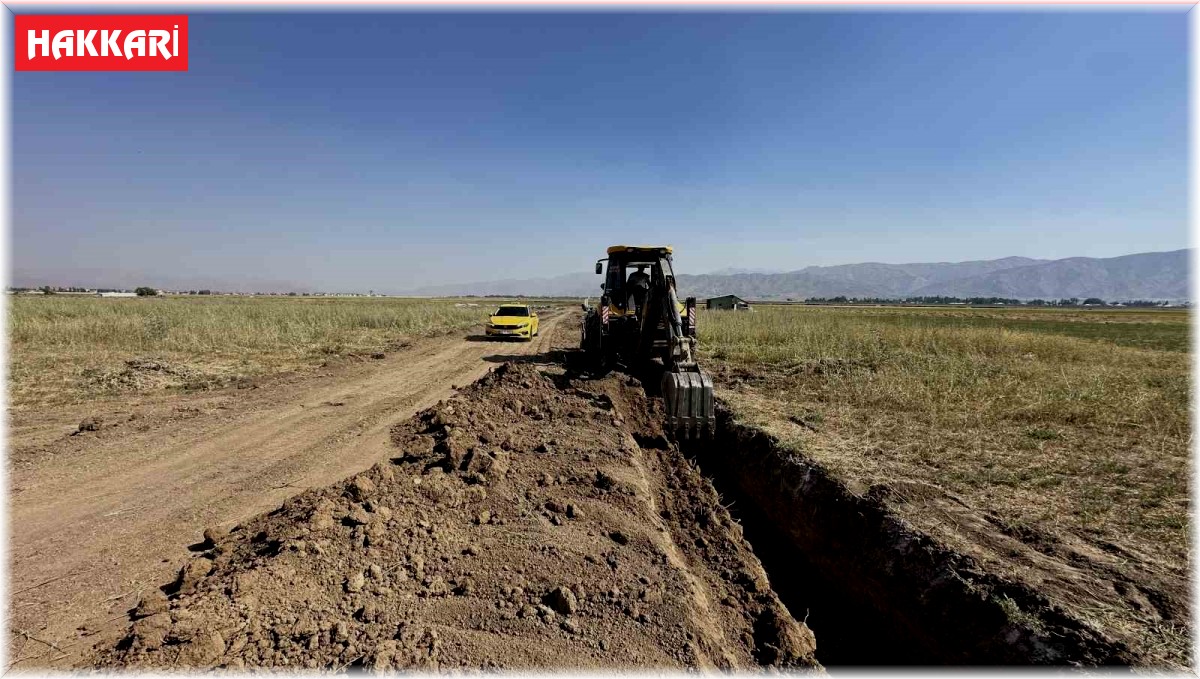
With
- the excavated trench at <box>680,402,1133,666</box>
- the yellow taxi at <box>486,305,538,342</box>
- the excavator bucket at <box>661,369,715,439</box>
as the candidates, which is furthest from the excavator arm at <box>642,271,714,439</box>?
the yellow taxi at <box>486,305,538,342</box>

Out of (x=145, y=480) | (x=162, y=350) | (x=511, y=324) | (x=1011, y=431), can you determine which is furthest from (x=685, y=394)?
(x=511, y=324)

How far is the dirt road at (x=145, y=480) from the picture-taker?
3.31m

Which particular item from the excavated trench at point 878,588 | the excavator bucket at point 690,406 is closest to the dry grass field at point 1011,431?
the excavated trench at point 878,588

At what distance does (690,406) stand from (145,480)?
247 inches

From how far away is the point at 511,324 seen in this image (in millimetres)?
22234

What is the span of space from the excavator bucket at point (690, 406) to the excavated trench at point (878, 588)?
0.88 metres

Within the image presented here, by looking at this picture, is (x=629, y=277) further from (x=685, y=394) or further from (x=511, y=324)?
(x=511, y=324)

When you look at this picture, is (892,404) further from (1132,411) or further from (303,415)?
(303,415)

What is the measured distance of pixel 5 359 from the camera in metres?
12.4

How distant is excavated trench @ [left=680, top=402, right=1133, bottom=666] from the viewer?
140 inches

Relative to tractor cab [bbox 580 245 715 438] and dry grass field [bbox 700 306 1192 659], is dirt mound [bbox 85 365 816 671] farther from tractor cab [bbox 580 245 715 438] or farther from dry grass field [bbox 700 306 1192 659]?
dry grass field [bbox 700 306 1192 659]

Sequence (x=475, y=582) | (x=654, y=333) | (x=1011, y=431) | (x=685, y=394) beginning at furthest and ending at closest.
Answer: (x=654, y=333) < (x=1011, y=431) < (x=685, y=394) < (x=475, y=582)

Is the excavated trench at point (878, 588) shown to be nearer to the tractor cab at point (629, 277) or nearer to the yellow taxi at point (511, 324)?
the tractor cab at point (629, 277)

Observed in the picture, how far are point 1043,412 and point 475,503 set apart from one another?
8863mm
